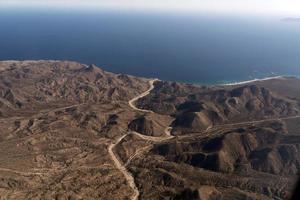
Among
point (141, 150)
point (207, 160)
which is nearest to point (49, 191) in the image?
point (141, 150)

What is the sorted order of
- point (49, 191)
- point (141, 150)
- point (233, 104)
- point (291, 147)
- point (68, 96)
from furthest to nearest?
1. point (68, 96)
2. point (233, 104)
3. point (141, 150)
4. point (291, 147)
5. point (49, 191)

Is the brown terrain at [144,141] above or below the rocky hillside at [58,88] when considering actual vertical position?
above

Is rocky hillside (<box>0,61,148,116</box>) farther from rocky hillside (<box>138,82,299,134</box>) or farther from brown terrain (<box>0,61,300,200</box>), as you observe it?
rocky hillside (<box>138,82,299,134</box>)

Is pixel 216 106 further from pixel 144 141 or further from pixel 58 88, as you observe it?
pixel 58 88

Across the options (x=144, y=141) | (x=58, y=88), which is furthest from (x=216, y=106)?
(x=58, y=88)

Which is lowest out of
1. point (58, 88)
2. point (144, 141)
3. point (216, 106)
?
point (58, 88)

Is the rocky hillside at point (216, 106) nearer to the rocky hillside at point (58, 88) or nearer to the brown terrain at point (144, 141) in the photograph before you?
the brown terrain at point (144, 141)

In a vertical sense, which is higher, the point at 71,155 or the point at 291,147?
the point at 291,147

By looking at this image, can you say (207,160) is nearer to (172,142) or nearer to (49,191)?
(172,142)

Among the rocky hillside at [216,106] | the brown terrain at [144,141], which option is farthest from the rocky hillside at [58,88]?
the rocky hillside at [216,106]
